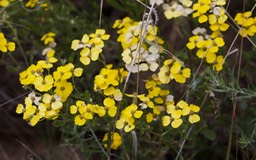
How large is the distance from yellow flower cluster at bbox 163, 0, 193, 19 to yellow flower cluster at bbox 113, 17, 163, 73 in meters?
0.08

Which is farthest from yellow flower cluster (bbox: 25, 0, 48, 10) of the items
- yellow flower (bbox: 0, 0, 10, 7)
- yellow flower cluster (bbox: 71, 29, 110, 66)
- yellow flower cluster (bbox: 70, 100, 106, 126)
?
yellow flower cluster (bbox: 70, 100, 106, 126)

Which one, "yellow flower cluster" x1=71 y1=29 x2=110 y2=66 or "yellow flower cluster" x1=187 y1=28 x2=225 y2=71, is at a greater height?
"yellow flower cluster" x1=71 y1=29 x2=110 y2=66

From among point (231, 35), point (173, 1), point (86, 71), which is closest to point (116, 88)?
point (86, 71)

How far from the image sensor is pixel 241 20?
71.5 inches

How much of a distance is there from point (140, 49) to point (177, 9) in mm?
214

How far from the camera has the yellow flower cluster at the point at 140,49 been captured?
5.50 ft

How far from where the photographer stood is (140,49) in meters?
1.71

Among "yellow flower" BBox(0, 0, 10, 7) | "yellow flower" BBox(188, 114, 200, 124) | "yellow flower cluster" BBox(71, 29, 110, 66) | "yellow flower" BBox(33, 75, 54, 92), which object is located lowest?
"yellow flower" BBox(188, 114, 200, 124)

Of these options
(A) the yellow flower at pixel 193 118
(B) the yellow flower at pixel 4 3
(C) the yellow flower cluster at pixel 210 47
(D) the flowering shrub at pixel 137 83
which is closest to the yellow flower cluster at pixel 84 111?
(D) the flowering shrub at pixel 137 83

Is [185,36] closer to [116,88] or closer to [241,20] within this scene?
[241,20]

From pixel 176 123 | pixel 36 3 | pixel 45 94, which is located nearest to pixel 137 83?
pixel 176 123

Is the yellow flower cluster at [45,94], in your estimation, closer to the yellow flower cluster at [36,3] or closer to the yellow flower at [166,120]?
the yellow flower at [166,120]

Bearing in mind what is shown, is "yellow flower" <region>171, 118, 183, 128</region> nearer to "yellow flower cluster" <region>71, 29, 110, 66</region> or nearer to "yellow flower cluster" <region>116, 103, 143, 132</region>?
"yellow flower cluster" <region>116, 103, 143, 132</region>

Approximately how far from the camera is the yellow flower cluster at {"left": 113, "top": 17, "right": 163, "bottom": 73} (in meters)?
1.68
